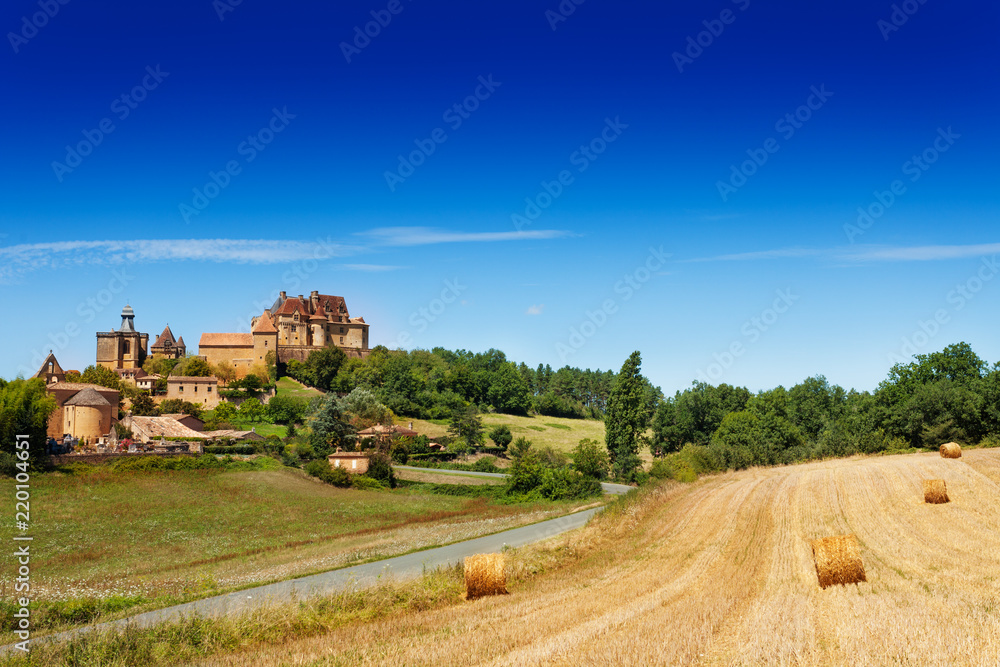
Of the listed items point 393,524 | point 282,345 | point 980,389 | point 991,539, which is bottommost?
point 393,524

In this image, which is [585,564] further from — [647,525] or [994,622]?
[994,622]

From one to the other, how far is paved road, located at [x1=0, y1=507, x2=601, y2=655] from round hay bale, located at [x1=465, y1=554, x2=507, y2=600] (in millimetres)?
2497

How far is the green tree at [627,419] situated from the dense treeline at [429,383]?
60.1 feet

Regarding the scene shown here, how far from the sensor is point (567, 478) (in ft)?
163

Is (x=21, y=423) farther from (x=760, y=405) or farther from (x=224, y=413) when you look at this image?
(x=760, y=405)

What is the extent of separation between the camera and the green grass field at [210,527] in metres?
21.6

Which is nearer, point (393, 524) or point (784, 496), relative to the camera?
point (784, 496)

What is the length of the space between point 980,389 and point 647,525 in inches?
1333

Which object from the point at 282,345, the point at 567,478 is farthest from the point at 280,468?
the point at 282,345

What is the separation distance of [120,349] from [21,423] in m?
75.4

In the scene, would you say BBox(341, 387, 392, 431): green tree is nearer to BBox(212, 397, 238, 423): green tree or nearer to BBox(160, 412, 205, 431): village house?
BBox(160, 412, 205, 431): village house

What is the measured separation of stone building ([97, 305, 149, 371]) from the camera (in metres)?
109

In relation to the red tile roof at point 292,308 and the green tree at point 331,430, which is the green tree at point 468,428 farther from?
the red tile roof at point 292,308

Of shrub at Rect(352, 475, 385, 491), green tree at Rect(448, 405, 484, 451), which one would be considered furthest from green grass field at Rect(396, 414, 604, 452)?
shrub at Rect(352, 475, 385, 491)
